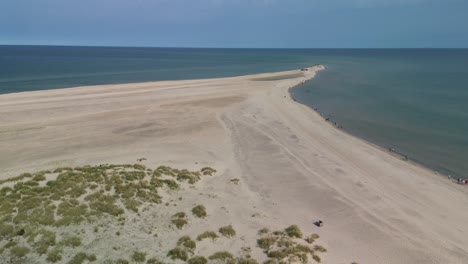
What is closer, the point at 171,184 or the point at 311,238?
the point at 311,238

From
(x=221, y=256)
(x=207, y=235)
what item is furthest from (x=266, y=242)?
(x=207, y=235)

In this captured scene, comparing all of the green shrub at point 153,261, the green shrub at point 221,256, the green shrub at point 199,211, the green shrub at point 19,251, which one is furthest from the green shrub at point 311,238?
the green shrub at point 19,251

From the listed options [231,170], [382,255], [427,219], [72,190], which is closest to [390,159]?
[427,219]

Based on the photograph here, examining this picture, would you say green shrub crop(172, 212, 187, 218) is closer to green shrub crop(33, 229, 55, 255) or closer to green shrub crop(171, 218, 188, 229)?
green shrub crop(171, 218, 188, 229)

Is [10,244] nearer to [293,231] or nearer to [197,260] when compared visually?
[197,260]

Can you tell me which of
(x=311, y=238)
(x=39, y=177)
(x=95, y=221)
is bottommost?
(x=311, y=238)

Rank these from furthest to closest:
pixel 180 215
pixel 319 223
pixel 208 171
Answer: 1. pixel 208 171
2. pixel 319 223
3. pixel 180 215

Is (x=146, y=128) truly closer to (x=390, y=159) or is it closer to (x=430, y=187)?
(x=390, y=159)
